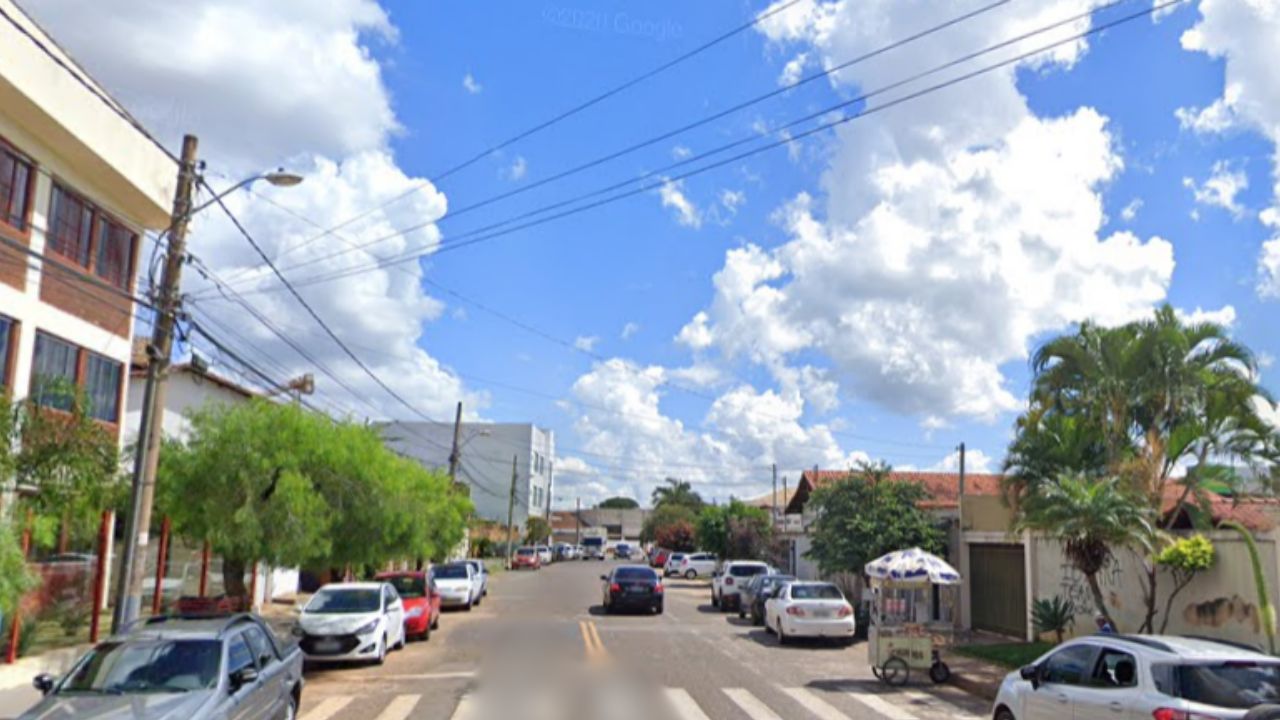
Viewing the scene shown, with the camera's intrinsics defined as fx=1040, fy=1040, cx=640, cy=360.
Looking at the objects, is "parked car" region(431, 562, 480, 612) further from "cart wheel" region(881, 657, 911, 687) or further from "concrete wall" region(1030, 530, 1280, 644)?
"concrete wall" region(1030, 530, 1280, 644)

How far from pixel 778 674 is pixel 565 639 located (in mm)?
6806

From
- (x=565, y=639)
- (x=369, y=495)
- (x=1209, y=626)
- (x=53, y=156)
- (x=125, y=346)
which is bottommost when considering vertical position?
(x=565, y=639)

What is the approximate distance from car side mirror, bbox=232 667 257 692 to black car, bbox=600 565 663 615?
21.8 meters

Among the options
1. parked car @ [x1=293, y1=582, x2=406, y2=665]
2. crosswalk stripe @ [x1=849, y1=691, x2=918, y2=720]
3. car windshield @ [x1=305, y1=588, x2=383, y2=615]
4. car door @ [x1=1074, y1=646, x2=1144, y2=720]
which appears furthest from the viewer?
car windshield @ [x1=305, y1=588, x2=383, y2=615]

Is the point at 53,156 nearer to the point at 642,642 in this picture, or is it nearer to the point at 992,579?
the point at 642,642

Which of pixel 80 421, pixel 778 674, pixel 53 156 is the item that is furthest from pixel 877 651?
pixel 53 156

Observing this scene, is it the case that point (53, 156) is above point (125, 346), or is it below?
above

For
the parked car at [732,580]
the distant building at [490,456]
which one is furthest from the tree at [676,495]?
the parked car at [732,580]

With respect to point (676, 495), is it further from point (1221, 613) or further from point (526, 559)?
point (1221, 613)

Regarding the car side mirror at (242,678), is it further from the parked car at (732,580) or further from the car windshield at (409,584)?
the parked car at (732,580)

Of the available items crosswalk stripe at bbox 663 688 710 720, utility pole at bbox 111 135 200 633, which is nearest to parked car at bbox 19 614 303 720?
utility pole at bbox 111 135 200 633

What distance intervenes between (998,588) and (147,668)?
2008cm

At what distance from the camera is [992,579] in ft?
82.4

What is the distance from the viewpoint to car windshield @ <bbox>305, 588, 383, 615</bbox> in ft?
62.5
